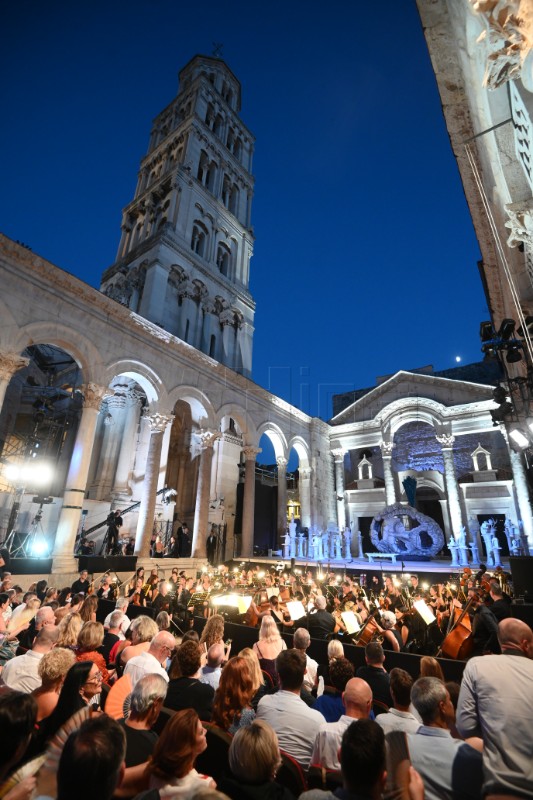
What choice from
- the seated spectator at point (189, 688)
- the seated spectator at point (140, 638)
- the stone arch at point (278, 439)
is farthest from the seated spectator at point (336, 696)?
the stone arch at point (278, 439)

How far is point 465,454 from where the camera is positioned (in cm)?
2702

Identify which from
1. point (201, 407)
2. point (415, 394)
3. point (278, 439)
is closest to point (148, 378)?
point (201, 407)

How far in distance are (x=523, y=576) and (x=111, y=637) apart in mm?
10467

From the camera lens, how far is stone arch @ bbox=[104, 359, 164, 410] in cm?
1518

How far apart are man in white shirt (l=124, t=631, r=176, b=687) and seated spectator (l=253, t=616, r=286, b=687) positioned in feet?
4.04

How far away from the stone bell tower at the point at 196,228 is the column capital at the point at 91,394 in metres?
8.89

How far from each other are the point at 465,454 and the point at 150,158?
3464 cm

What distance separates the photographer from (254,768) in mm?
1940

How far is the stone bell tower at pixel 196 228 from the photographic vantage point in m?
24.0

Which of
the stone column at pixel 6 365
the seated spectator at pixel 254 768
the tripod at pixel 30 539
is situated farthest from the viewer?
the tripod at pixel 30 539

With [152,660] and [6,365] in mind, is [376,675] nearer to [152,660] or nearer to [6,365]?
[152,660]

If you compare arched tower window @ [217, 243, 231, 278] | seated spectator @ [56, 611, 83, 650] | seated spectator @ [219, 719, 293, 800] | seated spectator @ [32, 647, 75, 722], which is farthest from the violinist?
arched tower window @ [217, 243, 231, 278]

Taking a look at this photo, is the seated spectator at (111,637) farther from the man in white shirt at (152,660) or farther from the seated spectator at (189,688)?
the seated spectator at (189,688)

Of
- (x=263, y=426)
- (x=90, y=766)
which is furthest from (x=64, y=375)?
(x=90, y=766)
